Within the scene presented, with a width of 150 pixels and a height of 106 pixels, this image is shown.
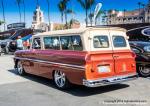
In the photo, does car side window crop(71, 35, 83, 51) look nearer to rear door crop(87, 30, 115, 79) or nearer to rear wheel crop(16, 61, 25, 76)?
rear door crop(87, 30, 115, 79)

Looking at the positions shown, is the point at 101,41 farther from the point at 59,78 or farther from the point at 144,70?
the point at 144,70

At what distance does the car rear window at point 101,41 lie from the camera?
330 inches

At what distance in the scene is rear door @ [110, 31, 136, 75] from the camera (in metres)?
8.62

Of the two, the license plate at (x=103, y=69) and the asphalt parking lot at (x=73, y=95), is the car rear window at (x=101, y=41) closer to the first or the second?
the license plate at (x=103, y=69)

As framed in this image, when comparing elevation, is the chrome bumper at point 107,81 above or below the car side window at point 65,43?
below

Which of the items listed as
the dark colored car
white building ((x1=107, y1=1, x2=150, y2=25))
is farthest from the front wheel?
white building ((x1=107, y1=1, x2=150, y2=25))

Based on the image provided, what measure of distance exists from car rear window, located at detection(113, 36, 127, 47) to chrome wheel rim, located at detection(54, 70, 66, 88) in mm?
1787

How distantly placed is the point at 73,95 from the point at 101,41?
1.68m

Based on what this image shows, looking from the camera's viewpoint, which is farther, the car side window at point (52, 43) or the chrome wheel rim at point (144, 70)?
the chrome wheel rim at point (144, 70)

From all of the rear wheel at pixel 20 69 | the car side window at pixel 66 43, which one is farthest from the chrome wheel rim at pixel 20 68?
the car side window at pixel 66 43

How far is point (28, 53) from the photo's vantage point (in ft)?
36.7

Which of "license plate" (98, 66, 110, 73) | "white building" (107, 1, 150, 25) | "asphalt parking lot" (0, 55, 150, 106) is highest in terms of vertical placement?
"white building" (107, 1, 150, 25)

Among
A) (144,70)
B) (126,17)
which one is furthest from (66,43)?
(126,17)

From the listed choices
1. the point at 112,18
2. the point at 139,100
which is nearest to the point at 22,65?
the point at 139,100
